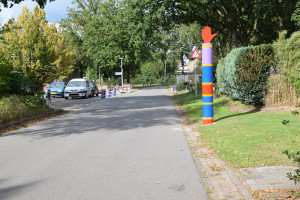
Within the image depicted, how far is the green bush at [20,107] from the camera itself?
37.3 feet

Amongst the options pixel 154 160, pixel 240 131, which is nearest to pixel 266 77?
pixel 240 131

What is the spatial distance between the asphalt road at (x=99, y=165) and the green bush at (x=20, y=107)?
1.68m

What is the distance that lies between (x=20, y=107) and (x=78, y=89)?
15.9 m

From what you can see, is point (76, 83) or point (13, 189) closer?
point (13, 189)

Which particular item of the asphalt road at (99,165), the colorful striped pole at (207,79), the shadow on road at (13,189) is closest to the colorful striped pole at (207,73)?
the colorful striped pole at (207,79)

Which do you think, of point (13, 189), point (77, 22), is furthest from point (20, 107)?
point (77, 22)

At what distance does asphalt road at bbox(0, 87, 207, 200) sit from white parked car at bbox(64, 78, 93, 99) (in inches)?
716

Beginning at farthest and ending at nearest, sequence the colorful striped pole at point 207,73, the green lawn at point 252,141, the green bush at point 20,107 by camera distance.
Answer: the green bush at point 20,107, the colorful striped pole at point 207,73, the green lawn at point 252,141

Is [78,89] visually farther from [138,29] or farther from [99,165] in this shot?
[99,165]

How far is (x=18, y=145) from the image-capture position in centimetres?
791

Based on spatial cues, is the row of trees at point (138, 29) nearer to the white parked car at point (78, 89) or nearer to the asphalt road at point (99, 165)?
the white parked car at point (78, 89)

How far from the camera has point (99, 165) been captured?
19.2 feet

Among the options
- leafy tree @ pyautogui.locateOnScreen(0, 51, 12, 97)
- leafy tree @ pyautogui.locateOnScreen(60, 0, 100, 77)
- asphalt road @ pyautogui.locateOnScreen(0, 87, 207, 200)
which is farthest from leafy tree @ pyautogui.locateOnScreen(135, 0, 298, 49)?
leafy tree @ pyautogui.locateOnScreen(60, 0, 100, 77)

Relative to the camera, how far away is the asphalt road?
4.43 m
